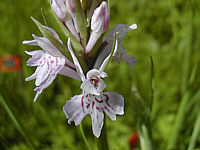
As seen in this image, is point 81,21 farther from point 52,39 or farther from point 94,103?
point 94,103

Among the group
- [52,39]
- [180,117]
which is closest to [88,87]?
[52,39]

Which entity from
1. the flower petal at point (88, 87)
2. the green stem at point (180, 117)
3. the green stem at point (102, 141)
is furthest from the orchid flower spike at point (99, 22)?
the green stem at point (180, 117)

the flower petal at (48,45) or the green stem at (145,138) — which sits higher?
the flower petal at (48,45)

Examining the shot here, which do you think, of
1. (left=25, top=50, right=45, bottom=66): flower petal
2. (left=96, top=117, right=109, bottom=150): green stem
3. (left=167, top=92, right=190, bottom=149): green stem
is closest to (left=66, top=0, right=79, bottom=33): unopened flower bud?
(left=25, top=50, right=45, bottom=66): flower petal

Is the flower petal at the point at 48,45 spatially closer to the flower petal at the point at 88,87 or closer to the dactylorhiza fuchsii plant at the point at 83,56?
the dactylorhiza fuchsii plant at the point at 83,56

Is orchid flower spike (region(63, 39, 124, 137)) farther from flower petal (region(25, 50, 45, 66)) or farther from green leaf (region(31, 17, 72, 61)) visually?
flower petal (region(25, 50, 45, 66))

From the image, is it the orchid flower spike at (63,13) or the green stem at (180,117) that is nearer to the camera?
the orchid flower spike at (63,13)

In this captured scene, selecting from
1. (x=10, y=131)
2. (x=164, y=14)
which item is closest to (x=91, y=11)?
(x=10, y=131)
